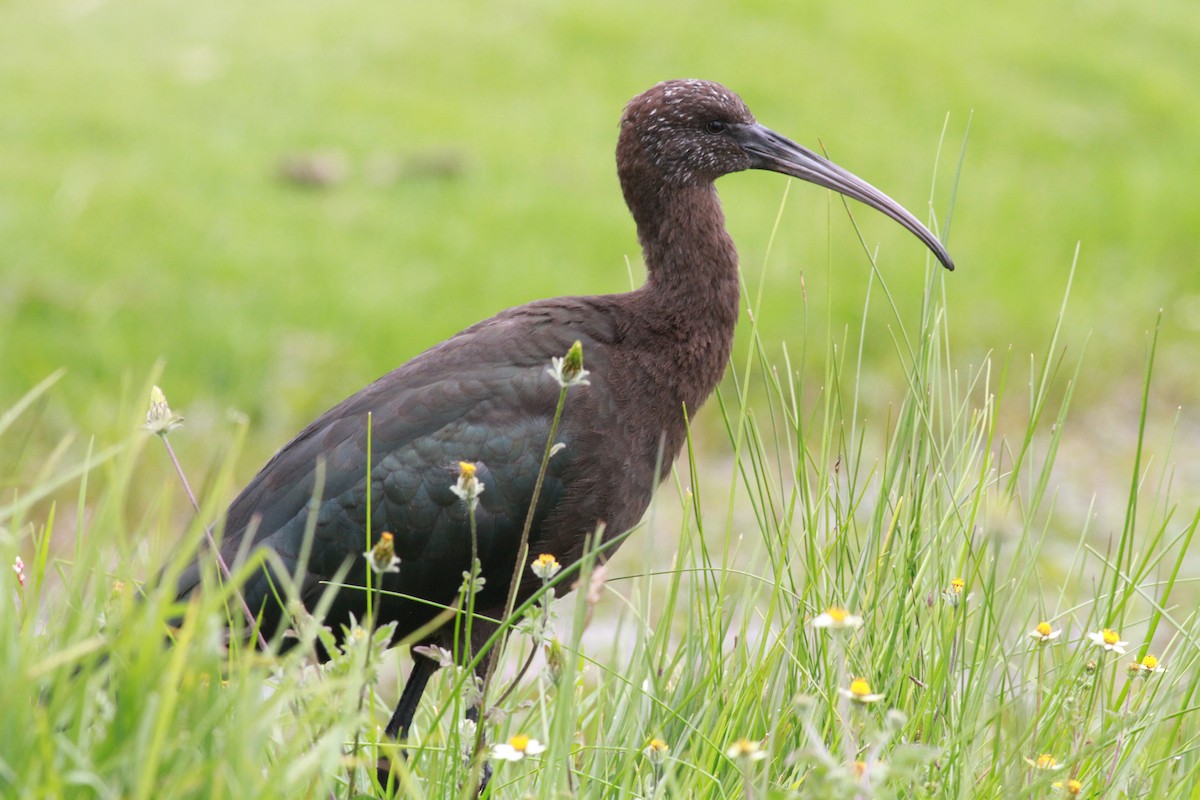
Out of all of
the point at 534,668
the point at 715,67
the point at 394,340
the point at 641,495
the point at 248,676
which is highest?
the point at 715,67

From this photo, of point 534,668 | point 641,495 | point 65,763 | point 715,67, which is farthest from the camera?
point 715,67

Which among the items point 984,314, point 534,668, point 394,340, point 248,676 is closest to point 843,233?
point 984,314

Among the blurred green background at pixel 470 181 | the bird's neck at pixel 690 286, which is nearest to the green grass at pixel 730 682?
the bird's neck at pixel 690 286

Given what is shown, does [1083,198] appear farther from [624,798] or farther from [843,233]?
[624,798]

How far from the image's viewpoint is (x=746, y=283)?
686cm

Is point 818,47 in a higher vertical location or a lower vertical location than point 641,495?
higher

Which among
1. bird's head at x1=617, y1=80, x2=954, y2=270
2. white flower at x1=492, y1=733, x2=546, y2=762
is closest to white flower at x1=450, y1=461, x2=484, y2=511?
white flower at x1=492, y1=733, x2=546, y2=762

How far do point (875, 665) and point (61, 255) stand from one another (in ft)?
19.4

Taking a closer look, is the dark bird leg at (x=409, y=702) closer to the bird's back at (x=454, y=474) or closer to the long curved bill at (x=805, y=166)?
the bird's back at (x=454, y=474)

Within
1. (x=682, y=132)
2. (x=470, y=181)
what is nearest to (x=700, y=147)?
(x=682, y=132)

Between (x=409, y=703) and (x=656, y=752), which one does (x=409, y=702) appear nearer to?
(x=409, y=703)

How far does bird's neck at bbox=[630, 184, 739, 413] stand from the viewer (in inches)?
130

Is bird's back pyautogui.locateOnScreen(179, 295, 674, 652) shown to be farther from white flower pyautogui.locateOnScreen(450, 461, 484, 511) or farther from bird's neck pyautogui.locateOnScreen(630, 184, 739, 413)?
white flower pyautogui.locateOnScreen(450, 461, 484, 511)

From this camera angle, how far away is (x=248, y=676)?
1749 millimetres
